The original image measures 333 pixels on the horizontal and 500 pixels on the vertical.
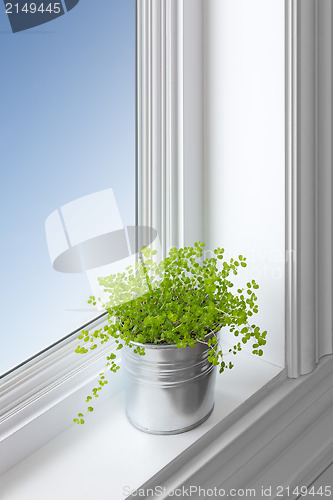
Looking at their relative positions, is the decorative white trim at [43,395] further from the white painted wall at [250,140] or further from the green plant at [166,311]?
the white painted wall at [250,140]

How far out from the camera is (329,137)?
3.01 ft

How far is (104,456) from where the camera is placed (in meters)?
0.76

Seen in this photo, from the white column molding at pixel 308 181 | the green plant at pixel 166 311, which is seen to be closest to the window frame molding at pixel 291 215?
the white column molding at pixel 308 181

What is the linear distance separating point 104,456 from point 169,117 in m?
0.65

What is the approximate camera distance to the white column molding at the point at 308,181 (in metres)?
0.84

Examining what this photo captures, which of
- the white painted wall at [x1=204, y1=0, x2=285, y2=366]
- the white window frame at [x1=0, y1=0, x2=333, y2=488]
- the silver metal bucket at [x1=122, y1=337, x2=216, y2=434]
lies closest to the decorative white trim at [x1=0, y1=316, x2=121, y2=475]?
the white window frame at [x1=0, y1=0, x2=333, y2=488]

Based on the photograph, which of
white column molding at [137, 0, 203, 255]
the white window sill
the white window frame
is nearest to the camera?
the white window sill

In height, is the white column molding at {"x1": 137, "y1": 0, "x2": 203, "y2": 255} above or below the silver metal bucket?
above

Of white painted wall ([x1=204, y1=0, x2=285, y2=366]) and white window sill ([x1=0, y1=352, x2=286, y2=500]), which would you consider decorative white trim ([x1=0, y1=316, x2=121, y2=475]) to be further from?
white painted wall ([x1=204, y1=0, x2=285, y2=366])

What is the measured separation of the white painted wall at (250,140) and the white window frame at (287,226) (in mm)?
21

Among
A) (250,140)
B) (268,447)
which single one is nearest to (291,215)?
(250,140)

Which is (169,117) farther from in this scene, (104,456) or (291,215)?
(104,456)

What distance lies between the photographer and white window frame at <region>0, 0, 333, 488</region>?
31.5 inches

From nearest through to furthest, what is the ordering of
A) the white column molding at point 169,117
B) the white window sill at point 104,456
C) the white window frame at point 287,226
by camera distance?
the white window sill at point 104,456 < the white window frame at point 287,226 < the white column molding at point 169,117
